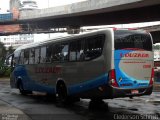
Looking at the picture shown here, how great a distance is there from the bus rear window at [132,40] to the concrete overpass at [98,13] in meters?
34.2

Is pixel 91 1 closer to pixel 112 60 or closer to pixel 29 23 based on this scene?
pixel 29 23

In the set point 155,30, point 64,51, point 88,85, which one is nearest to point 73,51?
point 64,51

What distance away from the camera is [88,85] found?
43.8ft

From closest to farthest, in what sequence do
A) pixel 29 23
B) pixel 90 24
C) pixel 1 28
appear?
pixel 90 24
pixel 29 23
pixel 1 28

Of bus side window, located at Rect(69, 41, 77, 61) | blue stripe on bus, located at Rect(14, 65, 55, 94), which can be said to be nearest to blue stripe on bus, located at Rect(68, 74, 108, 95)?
bus side window, located at Rect(69, 41, 77, 61)

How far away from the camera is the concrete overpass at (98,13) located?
170 feet

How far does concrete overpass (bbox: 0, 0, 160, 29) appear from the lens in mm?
51844

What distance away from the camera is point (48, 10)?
70.9 metres

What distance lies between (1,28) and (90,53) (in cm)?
9088

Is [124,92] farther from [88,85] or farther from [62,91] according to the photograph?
[62,91]

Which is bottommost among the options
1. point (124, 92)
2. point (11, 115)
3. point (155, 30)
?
point (11, 115)

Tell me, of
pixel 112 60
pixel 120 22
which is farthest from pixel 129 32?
pixel 120 22

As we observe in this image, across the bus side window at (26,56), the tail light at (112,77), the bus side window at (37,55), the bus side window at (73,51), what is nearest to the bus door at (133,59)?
the tail light at (112,77)

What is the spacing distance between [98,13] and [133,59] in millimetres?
47930
